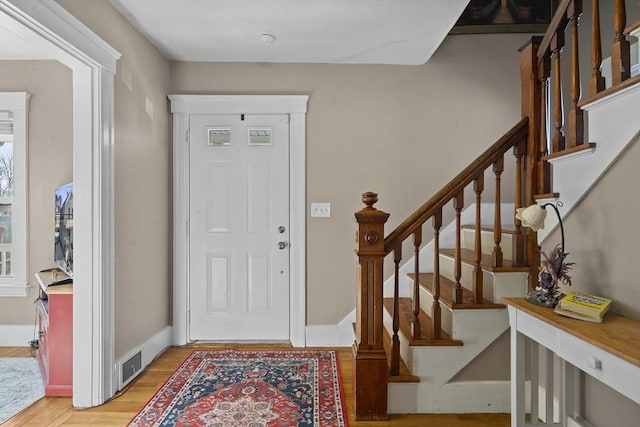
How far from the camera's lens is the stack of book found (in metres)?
1.50

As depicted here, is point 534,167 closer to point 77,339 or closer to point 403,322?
point 403,322

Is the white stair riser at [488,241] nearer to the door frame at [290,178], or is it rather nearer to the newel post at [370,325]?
the newel post at [370,325]

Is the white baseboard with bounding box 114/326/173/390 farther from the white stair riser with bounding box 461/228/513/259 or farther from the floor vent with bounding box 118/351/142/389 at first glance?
the white stair riser with bounding box 461/228/513/259

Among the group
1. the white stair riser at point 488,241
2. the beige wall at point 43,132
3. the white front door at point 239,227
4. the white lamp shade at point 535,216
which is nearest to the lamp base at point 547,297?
the white lamp shade at point 535,216

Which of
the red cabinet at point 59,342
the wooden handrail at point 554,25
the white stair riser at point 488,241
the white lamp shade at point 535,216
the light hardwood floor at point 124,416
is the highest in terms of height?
the wooden handrail at point 554,25

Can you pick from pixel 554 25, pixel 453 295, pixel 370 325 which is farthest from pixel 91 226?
pixel 554 25

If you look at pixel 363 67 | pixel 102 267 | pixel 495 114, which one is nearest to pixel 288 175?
pixel 363 67

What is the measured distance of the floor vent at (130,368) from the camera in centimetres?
263

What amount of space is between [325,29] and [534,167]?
167 centimetres

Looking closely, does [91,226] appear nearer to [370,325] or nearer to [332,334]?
[370,325]

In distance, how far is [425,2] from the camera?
2.52m

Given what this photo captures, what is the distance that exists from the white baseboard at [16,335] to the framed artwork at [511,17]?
446 centimetres

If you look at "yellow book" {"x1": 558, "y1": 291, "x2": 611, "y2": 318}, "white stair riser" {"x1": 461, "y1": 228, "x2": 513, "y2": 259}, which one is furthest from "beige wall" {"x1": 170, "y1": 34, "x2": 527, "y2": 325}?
"yellow book" {"x1": 558, "y1": 291, "x2": 611, "y2": 318}

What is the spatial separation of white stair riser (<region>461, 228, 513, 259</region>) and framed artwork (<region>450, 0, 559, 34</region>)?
5.73ft
